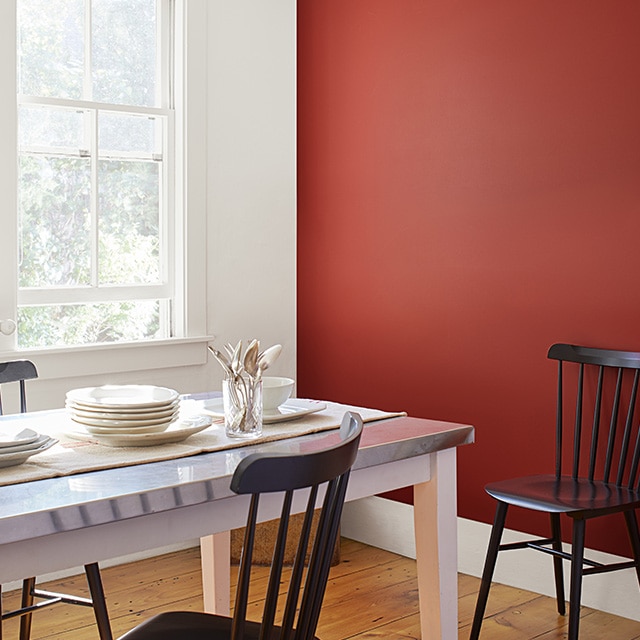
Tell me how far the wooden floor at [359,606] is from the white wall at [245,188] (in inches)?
30.2

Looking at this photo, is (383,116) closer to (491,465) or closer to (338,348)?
(338,348)

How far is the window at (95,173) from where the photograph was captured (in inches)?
131

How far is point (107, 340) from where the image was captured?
140 inches

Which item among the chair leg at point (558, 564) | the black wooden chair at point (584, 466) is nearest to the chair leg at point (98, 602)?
the black wooden chair at point (584, 466)

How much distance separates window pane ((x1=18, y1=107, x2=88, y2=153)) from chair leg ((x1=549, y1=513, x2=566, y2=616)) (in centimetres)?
217

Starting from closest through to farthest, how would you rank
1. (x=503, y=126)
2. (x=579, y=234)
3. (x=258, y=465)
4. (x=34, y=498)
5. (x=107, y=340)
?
(x=258, y=465), (x=34, y=498), (x=579, y=234), (x=503, y=126), (x=107, y=340)

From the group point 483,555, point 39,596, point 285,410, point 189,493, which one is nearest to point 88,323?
point 39,596

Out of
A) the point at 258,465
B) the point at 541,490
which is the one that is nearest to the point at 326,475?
the point at 258,465

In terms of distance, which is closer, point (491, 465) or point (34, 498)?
point (34, 498)

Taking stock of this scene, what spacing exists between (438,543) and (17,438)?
1016 mm

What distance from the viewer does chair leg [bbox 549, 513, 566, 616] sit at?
2982 mm

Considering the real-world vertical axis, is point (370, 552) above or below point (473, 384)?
below

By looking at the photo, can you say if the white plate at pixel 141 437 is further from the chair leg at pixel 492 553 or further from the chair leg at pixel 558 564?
the chair leg at pixel 558 564

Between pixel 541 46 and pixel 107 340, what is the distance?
1948 millimetres
